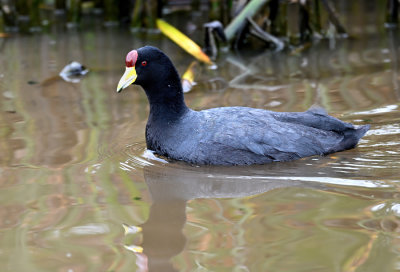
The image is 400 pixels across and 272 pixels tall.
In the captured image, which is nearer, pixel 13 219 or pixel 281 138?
pixel 13 219

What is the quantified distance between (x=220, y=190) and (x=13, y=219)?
1342 mm

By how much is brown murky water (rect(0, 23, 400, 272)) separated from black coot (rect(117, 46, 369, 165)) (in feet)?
0.36

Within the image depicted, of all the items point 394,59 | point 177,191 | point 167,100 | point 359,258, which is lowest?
point 177,191

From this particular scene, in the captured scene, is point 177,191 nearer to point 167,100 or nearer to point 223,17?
point 167,100

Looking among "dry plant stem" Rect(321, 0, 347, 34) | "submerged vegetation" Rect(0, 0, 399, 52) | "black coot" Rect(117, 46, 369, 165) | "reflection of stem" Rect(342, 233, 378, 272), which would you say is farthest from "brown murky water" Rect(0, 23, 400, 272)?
"dry plant stem" Rect(321, 0, 347, 34)

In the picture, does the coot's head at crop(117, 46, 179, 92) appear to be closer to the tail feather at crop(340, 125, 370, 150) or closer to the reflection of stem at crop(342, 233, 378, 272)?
the tail feather at crop(340, 125, 370, 150)

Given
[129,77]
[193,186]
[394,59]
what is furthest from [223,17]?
[193,186]

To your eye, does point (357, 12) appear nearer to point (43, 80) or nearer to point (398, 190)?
point (43, 80)

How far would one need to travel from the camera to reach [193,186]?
15.2 ft

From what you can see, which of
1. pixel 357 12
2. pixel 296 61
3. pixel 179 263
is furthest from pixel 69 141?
pixel 357 12

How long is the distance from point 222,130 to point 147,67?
0.78 meters

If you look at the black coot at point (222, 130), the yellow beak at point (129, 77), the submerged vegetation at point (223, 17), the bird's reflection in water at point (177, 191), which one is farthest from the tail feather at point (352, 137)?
the submerged vegetation at point (223, 17)

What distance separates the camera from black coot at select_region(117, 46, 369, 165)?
4.92 m

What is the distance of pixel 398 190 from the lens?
4.24 metres
